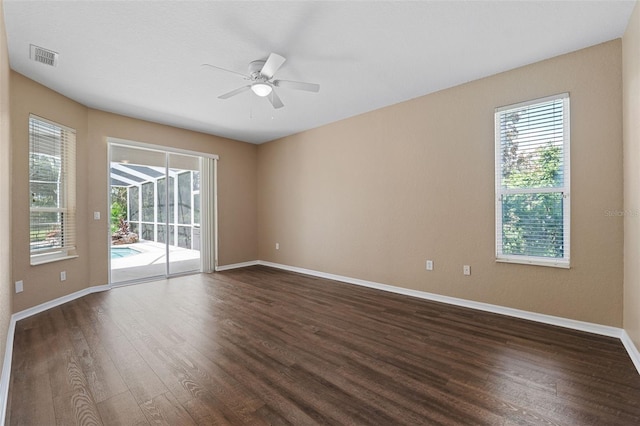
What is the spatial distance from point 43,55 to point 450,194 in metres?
4.59

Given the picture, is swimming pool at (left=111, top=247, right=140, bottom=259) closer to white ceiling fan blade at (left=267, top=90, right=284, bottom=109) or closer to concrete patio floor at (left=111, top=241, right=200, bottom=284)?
concrete patio floor at (left=111, top=241, right=200, bottom=284)

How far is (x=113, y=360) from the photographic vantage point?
2311mm

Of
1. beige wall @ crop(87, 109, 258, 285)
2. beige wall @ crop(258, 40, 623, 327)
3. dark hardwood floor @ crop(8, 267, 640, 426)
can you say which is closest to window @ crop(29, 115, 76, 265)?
beige wall @ crop(87, 109, 258, 285)

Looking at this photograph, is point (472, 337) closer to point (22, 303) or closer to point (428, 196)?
point (428, 196)

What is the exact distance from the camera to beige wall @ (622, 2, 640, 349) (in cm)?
219

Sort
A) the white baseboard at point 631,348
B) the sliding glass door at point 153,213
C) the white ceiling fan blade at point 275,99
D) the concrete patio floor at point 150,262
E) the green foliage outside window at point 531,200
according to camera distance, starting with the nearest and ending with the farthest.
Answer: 1. the white baseboard at point 631,348
2. the green foliage outside window at point 531,200
3. the white ceiling fan blade at point 275,99
4. the sliding glass door at point 153,213
5. the concrete patio floor at point 150,262

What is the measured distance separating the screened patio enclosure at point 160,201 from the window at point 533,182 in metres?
5.17

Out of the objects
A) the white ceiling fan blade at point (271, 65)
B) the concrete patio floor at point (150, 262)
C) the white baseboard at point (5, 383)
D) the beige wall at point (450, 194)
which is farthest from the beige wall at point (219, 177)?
the white ceiling fan blade at point (271, 65)

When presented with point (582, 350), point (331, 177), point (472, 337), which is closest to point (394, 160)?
point (331, 177)

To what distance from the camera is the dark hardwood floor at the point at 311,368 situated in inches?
66.8

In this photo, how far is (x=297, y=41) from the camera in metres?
2.61

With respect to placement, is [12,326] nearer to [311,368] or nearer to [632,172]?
[311,368]

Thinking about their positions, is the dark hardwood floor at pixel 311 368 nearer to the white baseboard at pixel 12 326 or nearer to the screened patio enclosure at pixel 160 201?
the white baseboard at pixel 12 326

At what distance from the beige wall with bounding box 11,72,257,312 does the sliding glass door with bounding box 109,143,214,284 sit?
0.22 meters
